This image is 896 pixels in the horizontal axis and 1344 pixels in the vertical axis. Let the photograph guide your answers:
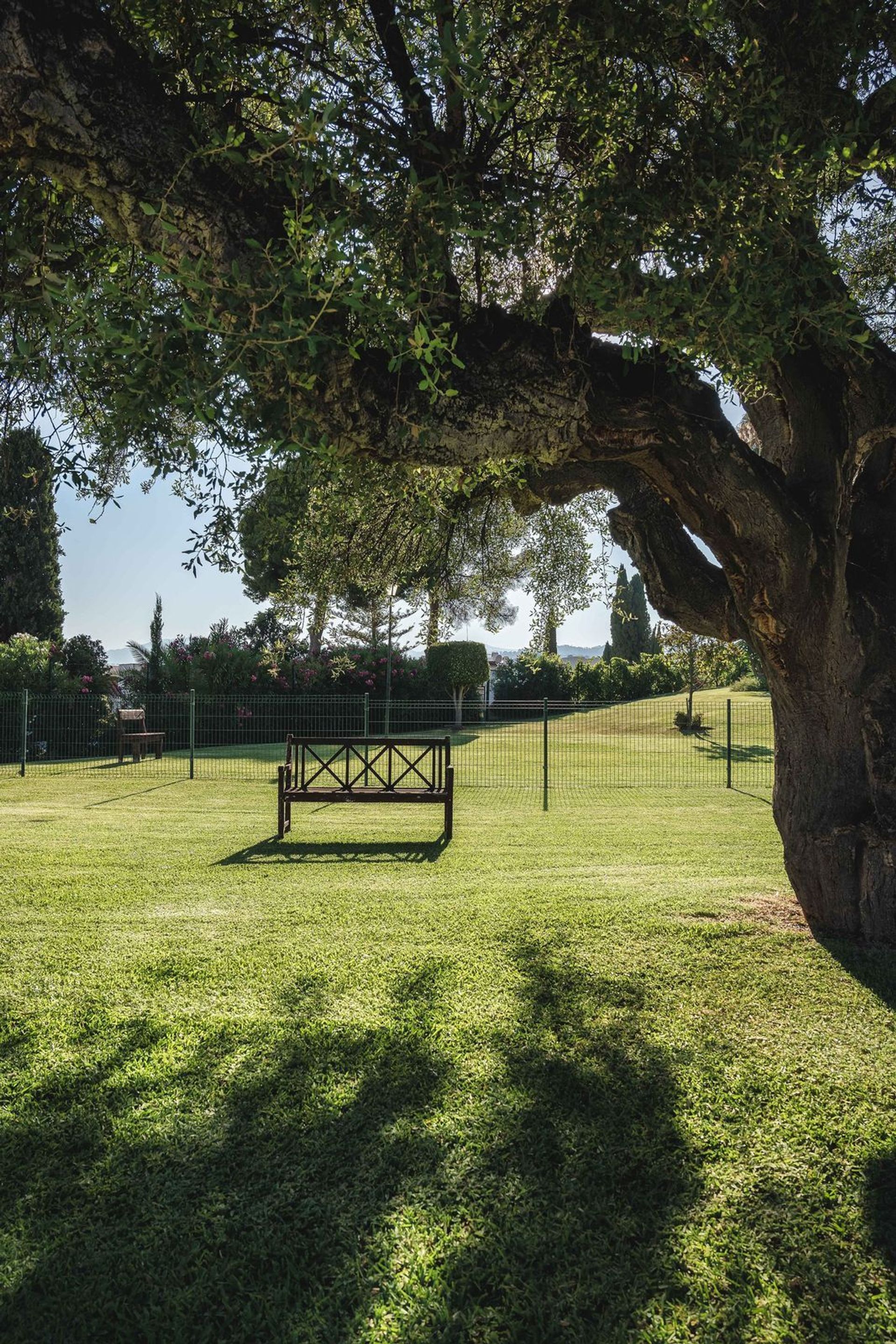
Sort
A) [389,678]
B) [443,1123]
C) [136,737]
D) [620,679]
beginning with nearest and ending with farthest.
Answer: [443,1123], [136,737], [389,678], [620,679]

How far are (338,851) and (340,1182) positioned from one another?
21.6ft

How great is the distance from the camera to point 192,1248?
2.65m

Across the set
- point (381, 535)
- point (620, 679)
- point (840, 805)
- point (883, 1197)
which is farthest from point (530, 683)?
point (883, 1197)

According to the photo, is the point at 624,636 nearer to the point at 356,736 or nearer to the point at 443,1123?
the point at 356,736

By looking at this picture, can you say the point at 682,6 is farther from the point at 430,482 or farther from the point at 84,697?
the point at 84,697

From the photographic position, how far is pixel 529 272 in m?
5.48

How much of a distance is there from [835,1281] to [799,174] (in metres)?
4.33

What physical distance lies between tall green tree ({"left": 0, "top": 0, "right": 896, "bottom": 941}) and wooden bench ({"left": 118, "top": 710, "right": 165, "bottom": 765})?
584 inches

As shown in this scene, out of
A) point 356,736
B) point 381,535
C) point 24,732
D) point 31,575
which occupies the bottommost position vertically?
point 356,736

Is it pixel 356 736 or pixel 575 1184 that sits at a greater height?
pixel 356 736

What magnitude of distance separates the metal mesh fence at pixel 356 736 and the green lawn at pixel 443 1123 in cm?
1009

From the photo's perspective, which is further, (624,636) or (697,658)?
(624,636)

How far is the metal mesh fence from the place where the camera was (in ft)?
58.8

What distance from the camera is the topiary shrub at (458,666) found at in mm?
27391
